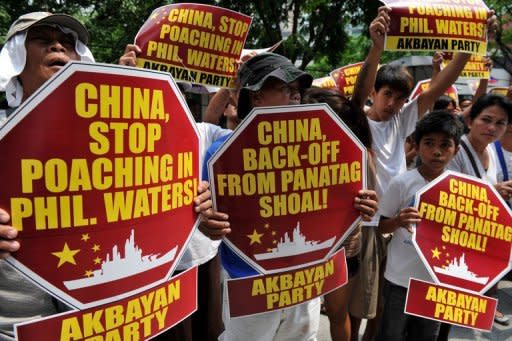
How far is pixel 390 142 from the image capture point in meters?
2.71

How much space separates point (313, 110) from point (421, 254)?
0.90 metres

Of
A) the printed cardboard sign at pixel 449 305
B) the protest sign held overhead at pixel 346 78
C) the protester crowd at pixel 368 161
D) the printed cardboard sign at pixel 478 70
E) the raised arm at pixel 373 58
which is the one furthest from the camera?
the protest sign held overhead at pixel 346 78

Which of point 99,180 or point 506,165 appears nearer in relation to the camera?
point 99,180

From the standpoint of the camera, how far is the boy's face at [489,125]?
2768 mm

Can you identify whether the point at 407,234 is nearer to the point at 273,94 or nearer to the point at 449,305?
the point at 449,305

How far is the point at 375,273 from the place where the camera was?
270 cm

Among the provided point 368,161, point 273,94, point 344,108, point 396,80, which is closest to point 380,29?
point 396,80

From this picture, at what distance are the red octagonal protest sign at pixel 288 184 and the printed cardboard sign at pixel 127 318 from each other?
0.26 metres

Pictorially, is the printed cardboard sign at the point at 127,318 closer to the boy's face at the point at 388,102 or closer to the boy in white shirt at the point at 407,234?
the boy in white shirt at the point at 407,234

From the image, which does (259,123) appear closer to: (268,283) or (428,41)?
(268,283)

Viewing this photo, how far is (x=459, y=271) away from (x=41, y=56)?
1955 mm

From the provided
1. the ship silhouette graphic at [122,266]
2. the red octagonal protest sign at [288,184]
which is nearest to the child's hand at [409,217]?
the red octagonal protest sign at [288,184]

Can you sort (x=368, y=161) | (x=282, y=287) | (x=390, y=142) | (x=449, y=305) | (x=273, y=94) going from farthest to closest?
(x=390, y=142) < (x=368, y=161) < (x=449, y=305) < (x=273, y=94) < (x=282, y=287)

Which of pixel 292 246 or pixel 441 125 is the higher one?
pixel 441 125
